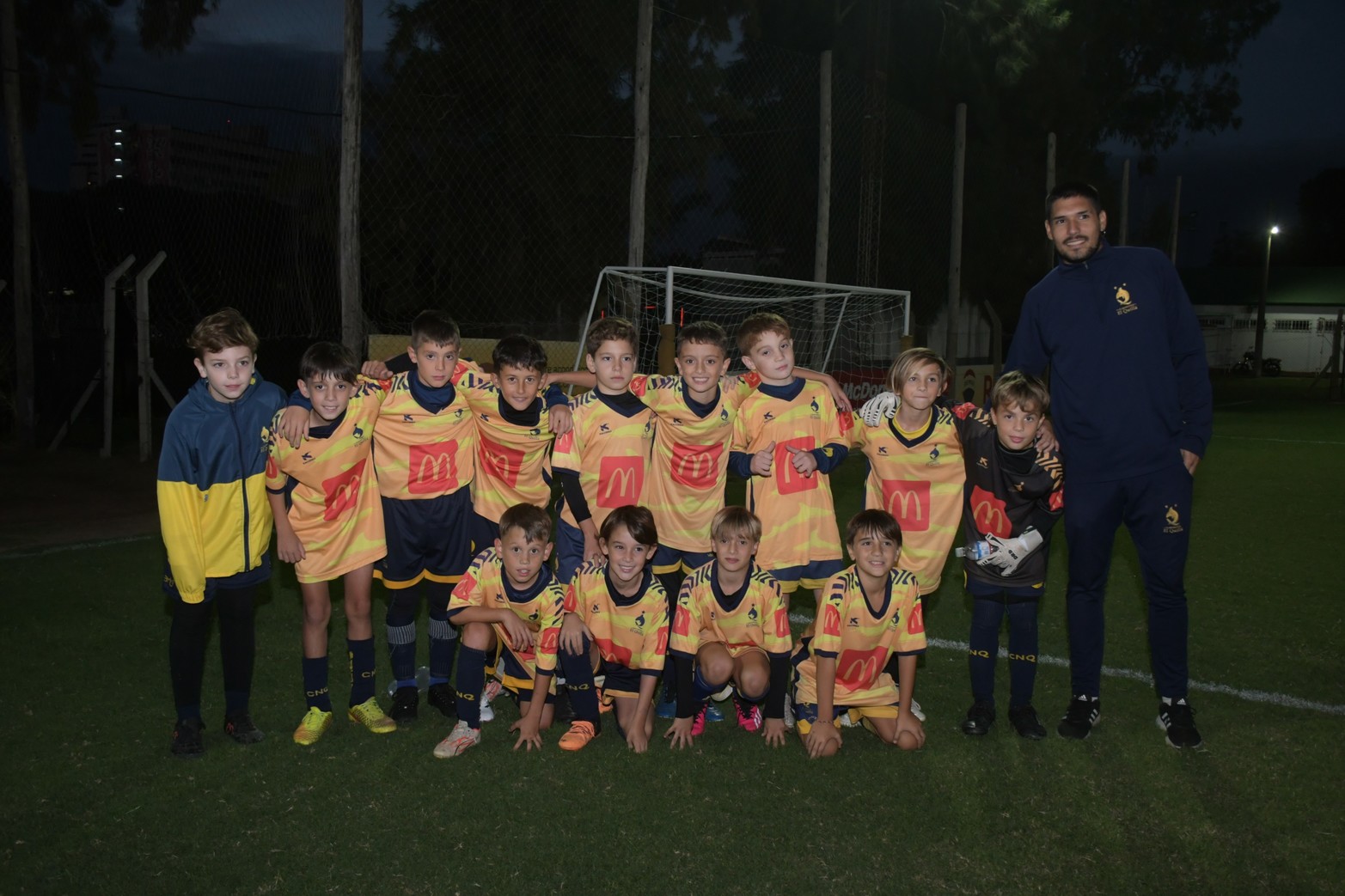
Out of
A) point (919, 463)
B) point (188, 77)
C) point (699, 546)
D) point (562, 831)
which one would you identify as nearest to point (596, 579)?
point (699, 546)

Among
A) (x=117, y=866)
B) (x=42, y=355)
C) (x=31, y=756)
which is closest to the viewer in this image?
(x=117, y=866)

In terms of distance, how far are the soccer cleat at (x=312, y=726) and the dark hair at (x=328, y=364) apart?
121 centimetres

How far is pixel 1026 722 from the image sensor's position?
375 centimetres

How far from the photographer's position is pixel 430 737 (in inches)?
147

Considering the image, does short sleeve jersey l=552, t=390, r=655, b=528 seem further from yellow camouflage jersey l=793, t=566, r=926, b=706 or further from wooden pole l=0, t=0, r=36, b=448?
wooden pole l=0, t=0, r=36, b=448

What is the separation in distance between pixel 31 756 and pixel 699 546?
2485 mm

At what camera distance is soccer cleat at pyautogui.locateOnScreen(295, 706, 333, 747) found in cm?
363

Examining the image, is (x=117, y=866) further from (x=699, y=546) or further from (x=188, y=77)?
(x=188, y=77)

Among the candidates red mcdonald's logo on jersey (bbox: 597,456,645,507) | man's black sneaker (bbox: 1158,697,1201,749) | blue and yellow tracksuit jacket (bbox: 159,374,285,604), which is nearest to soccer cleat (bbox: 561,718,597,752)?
red mcdonald's logo on jersey (bbox: 597,456,645,507)

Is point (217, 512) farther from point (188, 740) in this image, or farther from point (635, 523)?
point (635, 523)

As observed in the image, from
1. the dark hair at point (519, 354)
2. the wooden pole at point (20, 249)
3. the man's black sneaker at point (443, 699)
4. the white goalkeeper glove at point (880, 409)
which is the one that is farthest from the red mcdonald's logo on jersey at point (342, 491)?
the wooden pole at point (20, 249)

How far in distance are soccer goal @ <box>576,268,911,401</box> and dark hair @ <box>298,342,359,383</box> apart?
642 centimetres

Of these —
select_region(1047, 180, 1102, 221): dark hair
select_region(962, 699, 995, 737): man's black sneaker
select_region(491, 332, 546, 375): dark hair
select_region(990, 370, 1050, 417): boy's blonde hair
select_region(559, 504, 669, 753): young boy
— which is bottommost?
select_region(962, 699, 995, 737): man's black sneaker

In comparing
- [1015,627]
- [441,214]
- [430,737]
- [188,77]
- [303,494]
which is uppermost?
[188,77]
